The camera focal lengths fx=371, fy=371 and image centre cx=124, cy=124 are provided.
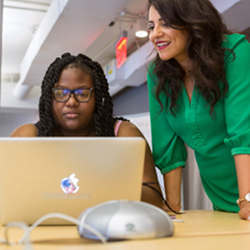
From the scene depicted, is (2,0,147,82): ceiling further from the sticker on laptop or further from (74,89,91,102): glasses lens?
the sticker on laptop

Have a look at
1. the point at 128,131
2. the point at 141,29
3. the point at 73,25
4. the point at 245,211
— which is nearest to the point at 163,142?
the point at 128,131

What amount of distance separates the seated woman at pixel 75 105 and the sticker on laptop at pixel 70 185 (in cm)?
63

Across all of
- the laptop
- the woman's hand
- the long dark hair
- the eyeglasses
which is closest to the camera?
the laptop

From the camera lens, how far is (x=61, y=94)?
1.43 metres

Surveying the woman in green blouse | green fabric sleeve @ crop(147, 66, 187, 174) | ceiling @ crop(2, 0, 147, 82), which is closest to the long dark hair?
the woman in green blouse

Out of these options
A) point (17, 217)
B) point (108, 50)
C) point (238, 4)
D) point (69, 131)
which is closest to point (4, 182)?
point (17, 217)

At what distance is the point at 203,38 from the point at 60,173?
768 mm

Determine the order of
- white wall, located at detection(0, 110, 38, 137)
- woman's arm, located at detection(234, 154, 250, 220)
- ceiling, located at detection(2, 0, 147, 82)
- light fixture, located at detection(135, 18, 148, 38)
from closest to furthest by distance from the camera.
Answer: woman's arm, located at detection(234, 154, 250, 220)
ceiling, located at detection(2, 0, 147, 82)
light fixture, located at detection(135, 18, 148, 38)
white wall, located at detection(0, 110, 38, 137)

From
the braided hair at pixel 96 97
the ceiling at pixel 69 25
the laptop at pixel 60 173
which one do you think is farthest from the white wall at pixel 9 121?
the laptop at pixel 60 173

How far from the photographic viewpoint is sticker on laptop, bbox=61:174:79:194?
0.82 meters

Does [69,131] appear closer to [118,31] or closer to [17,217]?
[17,217]

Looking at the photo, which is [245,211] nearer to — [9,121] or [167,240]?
[167,240]

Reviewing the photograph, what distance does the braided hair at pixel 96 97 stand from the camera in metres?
1.49

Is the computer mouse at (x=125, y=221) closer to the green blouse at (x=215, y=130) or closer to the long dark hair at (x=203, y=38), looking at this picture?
the green blouse at (x=215, y=130)
